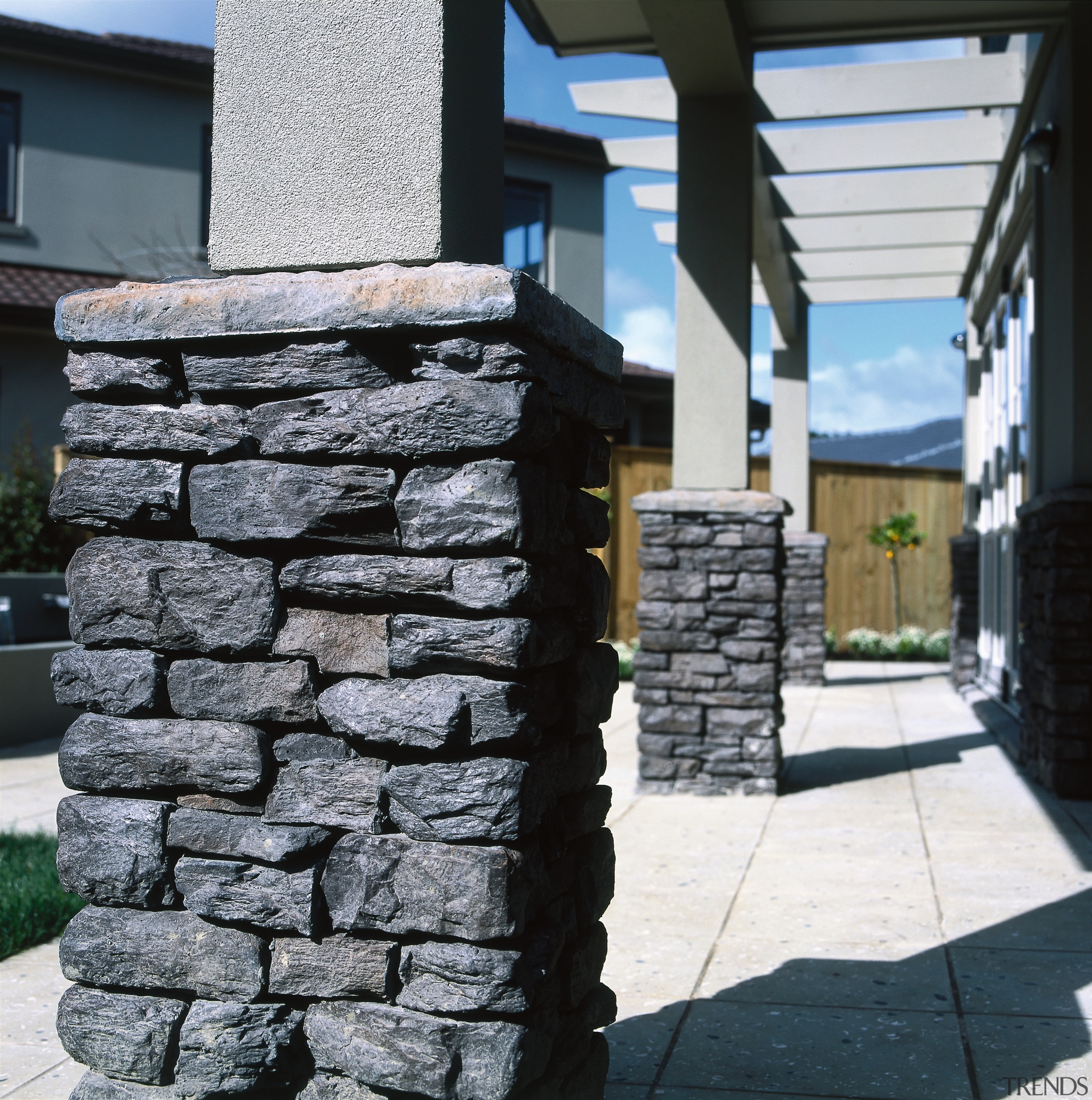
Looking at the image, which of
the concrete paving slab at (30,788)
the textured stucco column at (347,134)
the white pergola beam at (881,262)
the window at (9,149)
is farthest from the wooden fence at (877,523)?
the textured stucco column at (347,134)

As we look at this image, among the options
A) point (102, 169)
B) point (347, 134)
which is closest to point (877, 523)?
point (102, 169)

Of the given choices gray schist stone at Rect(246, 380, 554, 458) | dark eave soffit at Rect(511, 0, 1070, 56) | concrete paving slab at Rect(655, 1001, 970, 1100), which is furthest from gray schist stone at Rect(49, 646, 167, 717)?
dark eave soffit at Rect(511, 0, 1070, 56)

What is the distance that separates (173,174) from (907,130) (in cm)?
883

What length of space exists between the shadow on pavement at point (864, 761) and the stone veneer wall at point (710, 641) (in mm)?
446

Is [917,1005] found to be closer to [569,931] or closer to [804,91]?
[569,931]

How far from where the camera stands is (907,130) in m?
7.55

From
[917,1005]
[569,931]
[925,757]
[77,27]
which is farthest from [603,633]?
[77,27]

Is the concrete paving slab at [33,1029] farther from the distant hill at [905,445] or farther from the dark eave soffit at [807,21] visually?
the distant hill at [905,445]

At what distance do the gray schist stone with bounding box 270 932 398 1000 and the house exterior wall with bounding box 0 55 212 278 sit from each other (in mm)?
11550

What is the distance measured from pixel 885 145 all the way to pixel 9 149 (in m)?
9.70

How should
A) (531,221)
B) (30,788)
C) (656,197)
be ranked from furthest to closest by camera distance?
(531,221) < (656,197) < (30,788)

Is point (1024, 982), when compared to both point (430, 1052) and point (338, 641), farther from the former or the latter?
point (338, 641)

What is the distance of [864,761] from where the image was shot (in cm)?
695

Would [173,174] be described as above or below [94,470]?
above
